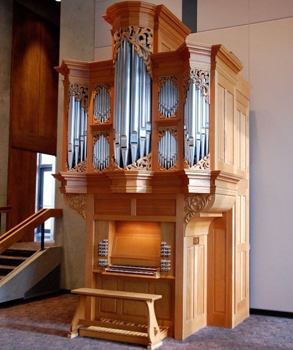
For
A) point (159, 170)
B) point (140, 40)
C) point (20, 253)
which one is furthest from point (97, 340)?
point (140, 40)

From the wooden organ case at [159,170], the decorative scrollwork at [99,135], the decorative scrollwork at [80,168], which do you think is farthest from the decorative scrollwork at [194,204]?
the decorative scrollwork at [80,168]

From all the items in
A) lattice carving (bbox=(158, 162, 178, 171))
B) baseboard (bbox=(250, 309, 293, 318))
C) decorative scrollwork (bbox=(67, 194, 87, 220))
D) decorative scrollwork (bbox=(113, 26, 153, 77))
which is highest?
decorative scrollwork (bbox=(113, 26, 153, 77))

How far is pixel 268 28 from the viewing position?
752 cm

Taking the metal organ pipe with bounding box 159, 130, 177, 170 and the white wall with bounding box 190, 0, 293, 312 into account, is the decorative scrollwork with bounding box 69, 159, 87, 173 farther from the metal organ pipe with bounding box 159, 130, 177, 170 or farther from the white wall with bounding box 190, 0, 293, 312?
the white wall with bounding box 190, 0, 293, 312

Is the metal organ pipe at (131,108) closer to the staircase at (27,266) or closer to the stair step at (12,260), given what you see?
the staircase at (27,266)

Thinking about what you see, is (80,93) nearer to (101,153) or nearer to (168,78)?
(101,153)

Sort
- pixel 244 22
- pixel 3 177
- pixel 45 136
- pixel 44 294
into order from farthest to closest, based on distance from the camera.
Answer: pixel 45 136, pixel 3 177, pixel 44 294, pixel 244 22

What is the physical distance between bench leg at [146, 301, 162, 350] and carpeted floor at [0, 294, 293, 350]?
0.29 ft

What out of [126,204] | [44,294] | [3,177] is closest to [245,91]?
[126,204]

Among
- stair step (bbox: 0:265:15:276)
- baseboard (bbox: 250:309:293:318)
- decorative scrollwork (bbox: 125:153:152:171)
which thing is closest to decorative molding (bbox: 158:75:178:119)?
decorative scrollwork (bbox: 125:153:152:171)

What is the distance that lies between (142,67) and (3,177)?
5403mm

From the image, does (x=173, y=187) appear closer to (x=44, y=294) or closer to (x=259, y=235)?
(x=259, y=235)

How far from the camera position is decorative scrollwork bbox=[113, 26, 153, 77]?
610 centimetres

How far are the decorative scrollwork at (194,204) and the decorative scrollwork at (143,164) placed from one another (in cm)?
60
